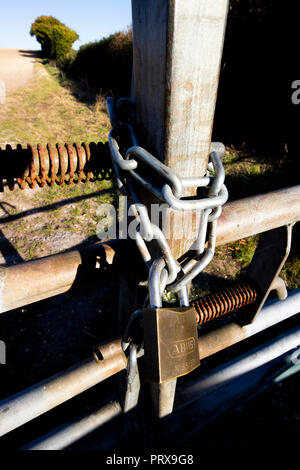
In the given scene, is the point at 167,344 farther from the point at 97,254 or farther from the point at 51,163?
the point at 51,163

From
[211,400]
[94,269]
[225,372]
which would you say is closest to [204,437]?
[211,400]

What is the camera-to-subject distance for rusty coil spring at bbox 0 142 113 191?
80 cm

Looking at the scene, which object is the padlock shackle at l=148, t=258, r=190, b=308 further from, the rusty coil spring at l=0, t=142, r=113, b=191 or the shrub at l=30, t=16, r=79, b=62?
Answer: the shrub at l=30, t=16, r=79, b=62

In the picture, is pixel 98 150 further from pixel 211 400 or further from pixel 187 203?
pixel 211 400

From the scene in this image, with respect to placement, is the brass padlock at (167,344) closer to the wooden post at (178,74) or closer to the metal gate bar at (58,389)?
the wooden post at (178,74)

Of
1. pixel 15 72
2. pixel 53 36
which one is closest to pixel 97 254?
pixel 15 72

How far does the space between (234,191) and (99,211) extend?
284cm

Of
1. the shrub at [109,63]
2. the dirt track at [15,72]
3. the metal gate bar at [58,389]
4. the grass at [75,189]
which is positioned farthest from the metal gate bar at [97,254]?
the dirt track at [15,72]

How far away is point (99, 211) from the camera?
18.3 ft

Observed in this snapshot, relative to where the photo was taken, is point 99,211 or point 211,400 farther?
point 99,211

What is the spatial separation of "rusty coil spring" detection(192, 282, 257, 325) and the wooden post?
1.58 ft

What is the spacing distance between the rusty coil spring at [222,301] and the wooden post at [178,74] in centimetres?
48

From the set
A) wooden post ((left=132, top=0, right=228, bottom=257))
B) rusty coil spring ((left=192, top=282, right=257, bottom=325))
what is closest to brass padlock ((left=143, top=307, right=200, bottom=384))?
wooden post ((left=132, top=0, right=228, bottom=257))

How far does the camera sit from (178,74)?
56 centimetres
